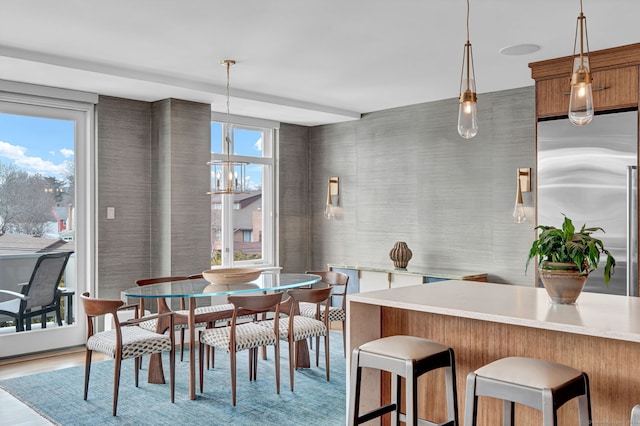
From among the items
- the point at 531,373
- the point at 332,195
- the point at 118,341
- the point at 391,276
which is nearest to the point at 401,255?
the point at 391,276

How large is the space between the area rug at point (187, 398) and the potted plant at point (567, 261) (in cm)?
158

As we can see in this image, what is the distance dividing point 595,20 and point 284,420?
121 inches

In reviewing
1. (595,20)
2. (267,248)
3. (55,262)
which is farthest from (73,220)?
(595,20)

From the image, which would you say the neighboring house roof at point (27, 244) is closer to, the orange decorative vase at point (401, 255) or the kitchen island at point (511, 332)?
the orange decorative vase at point (401, 255)

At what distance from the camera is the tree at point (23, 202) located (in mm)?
5016

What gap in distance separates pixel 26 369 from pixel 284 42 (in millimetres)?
3288

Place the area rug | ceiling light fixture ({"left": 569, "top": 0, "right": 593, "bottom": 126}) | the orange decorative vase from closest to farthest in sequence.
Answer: ceiling light fixture ({"left": 569, "top": 0, "right": 593, "bottom": 126}) → the area rug → the orange decorative vase

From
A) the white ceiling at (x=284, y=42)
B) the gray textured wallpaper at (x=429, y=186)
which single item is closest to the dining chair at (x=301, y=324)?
the white ceiling at (x=284, y=42)

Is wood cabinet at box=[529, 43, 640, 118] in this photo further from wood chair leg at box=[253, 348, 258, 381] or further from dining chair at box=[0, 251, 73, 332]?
dining chair at box=[0, 251, 73, 332]

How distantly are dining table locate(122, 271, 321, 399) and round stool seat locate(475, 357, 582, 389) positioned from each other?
79.3 inches

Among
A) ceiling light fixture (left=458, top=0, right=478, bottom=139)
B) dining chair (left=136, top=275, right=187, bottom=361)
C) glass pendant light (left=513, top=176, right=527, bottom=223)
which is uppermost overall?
ceiling light fixture (left=458, top=0, right=478, bottom=139)

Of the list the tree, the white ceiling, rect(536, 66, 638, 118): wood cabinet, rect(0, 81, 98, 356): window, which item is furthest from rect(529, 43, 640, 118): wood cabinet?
the tree

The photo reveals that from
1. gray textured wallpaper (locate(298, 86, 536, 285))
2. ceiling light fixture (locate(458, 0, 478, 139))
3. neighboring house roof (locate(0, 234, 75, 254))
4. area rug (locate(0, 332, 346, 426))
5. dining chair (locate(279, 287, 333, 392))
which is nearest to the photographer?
ceiling light fixture (locate(458, 0, 478, 139))

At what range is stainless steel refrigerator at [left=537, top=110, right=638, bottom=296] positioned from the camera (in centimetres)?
416
